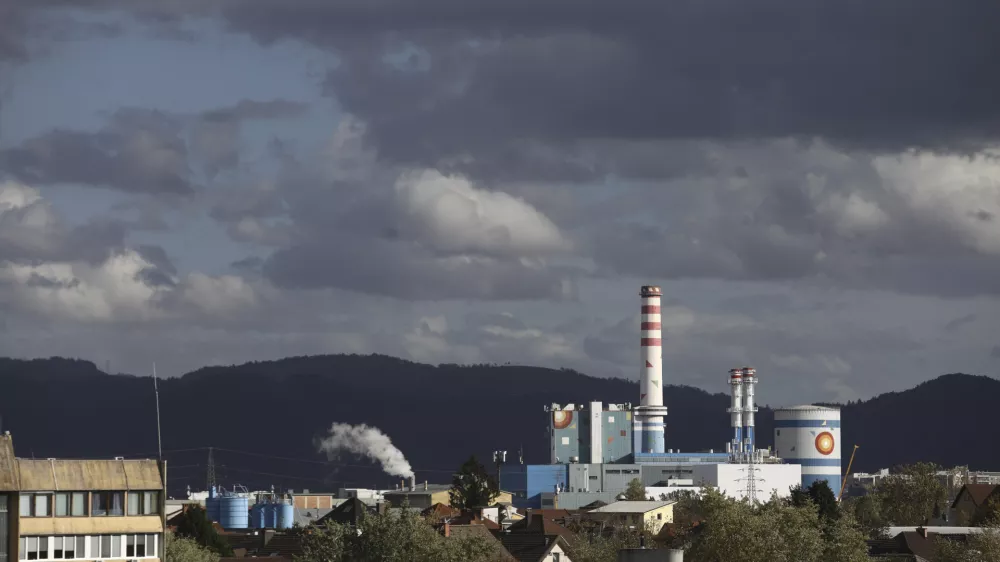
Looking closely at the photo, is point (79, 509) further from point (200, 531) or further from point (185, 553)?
point (200, 531)

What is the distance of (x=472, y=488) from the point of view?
180500mm

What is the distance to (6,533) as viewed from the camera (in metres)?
69.0

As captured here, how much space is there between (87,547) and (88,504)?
1.81 m

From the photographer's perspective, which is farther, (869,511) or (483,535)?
(869,511)

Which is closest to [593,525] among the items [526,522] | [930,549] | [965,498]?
[526,522]

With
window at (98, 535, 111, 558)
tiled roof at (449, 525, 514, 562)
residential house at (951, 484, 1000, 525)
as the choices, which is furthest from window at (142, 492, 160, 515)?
residential house at (951, 484, 1000, 525)

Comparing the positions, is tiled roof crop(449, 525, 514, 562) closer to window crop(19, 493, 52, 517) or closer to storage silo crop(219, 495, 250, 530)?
window crop(19, 493, 52, 517)

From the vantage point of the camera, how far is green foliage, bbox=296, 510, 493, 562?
250ft

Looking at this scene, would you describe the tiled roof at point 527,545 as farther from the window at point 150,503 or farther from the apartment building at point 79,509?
the apartment building at point 79,509

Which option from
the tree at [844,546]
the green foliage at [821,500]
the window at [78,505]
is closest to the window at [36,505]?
the window at [78,505]

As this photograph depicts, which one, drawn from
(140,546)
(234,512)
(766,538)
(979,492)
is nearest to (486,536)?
(766,538)

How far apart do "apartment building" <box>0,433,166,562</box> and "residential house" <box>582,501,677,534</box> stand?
236ft

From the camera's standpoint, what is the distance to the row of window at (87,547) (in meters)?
69.3

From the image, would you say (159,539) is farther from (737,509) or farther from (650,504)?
(650,504)
